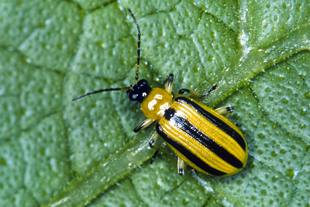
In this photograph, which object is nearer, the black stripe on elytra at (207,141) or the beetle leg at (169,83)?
Answer: the black stripe on elytra at (207,141)

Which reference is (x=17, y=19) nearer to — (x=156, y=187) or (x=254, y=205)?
(x=156, y=187)

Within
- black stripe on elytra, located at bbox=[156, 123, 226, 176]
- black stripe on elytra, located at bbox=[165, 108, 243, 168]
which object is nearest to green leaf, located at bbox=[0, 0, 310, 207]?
black stripe on elytra, located at bbox=[156, 123, 226, 176]

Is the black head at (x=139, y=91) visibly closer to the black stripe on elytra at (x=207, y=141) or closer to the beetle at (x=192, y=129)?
the beetle at (x=192, y=129)

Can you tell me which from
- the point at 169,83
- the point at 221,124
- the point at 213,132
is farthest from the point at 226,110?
the point at 169,83

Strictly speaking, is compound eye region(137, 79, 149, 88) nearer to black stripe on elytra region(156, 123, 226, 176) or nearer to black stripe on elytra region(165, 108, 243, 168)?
black stripe on elytra region(165, 108, 243, 168)

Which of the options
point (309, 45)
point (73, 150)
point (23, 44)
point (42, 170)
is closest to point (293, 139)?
point (309, 45)

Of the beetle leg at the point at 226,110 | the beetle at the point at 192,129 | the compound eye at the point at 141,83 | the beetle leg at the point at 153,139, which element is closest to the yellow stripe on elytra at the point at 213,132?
the beetle at the point at 192,129

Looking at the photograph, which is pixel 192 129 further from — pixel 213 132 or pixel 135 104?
pixel 135 104
